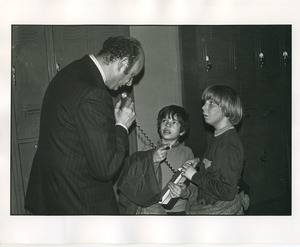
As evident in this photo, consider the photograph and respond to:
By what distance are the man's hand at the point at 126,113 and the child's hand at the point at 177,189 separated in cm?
34

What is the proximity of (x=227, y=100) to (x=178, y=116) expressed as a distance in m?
0.24

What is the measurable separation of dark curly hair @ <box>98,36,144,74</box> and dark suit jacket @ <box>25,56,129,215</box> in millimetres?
82

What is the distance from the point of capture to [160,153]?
177 centimetres

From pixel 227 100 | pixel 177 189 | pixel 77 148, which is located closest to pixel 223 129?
pixel 227 100

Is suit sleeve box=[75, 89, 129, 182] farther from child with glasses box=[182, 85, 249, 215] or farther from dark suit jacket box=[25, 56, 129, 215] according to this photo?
child with glasses box=[182, 85, 249, 215]

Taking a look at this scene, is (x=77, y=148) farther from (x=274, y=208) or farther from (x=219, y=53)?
(x=274, y=208)

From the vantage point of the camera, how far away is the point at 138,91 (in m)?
1.77

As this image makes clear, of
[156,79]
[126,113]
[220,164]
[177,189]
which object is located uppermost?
[156,79]

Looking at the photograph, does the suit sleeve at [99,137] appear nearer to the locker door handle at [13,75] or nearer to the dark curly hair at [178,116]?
the dark curly hair at [178,116]

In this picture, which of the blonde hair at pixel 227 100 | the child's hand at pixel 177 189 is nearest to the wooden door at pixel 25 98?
the child's hand at pixel 177 189
